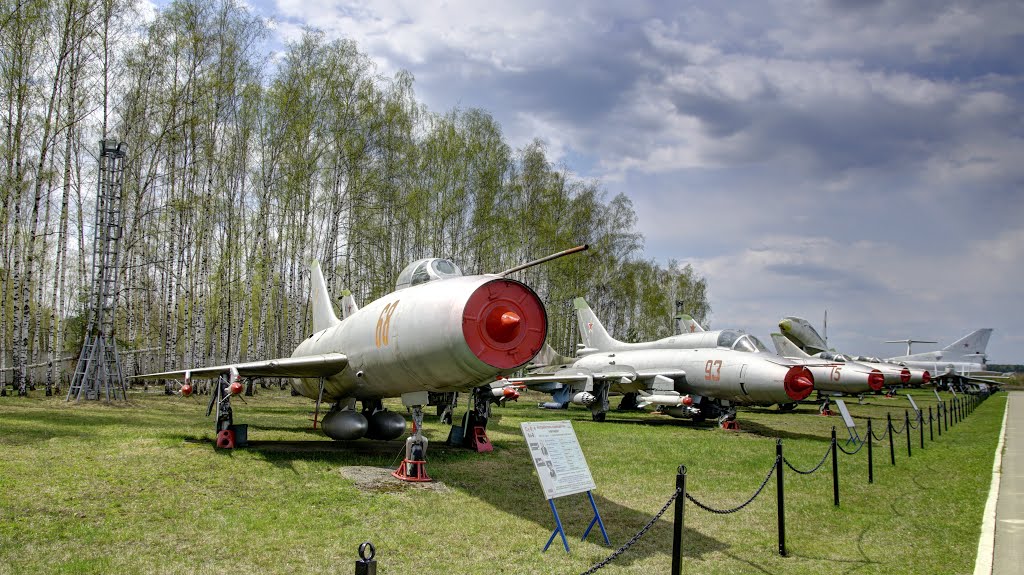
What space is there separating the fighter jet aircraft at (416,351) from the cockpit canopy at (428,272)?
0.05ft

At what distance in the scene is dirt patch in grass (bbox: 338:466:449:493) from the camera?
8.23 m

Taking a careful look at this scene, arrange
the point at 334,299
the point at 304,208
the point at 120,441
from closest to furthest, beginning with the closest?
the point at 120,441 < the point at 304,208 < the point at 334,299

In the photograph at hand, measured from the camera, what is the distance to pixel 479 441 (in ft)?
39.1

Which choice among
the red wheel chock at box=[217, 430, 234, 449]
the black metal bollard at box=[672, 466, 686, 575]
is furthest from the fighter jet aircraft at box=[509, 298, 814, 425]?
the black metal bollard at box=[672, 466, 686, 575]

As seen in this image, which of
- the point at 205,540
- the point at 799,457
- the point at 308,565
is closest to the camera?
the point at 308,565

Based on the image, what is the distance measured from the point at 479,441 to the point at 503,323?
17.0ft

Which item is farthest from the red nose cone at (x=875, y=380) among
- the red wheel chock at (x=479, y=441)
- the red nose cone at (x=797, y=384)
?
the red wheel chock at (x=479, y=441)

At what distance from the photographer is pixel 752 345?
60.8 ft

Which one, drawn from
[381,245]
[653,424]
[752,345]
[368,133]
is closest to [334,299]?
[381,245]

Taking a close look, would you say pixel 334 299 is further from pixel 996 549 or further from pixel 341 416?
pixel 996 549

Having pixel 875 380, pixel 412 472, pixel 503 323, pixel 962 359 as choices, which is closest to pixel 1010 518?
pixel 503 323

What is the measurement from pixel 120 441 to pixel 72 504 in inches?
157

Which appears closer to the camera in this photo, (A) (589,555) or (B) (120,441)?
(A) (589,555)

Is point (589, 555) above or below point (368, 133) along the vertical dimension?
below
